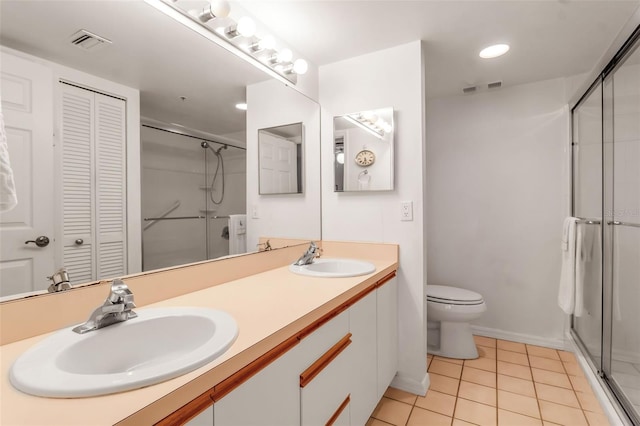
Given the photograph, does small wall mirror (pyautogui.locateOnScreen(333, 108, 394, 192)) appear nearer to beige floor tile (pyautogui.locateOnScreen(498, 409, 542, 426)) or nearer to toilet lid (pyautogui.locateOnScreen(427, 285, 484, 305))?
toilet lid (pyautogui.locateOnScreen(427, 285, 484, 305))

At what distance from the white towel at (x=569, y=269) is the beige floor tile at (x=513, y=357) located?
18.7 inches

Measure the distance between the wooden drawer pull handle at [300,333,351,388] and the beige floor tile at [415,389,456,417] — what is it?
2.91ft

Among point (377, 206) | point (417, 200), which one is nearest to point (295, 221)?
point (377, 206)

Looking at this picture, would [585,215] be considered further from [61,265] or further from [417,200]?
[61,265]

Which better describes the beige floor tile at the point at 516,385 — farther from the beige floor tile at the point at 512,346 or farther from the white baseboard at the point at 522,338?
the white baseboard at the point at 522,338

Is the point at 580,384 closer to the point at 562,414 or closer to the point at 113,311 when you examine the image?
the point at 562,414

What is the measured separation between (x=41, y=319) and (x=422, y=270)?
1.69m

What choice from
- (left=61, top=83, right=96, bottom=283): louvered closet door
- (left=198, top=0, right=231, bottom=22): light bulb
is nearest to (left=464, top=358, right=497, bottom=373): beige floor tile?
(left=61, top=83, right=96, bottom=283): louvered closet door

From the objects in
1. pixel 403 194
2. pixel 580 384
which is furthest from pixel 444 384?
pixel 403 194

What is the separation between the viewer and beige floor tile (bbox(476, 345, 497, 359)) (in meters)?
2.26

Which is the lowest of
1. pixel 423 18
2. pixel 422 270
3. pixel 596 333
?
pixel 596 333

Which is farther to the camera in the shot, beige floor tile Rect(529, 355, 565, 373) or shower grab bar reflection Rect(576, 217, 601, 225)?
beige floor tile Rect(529, 355, 565, 373)

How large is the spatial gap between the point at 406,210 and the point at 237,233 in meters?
1.01

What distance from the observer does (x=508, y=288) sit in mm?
2521
